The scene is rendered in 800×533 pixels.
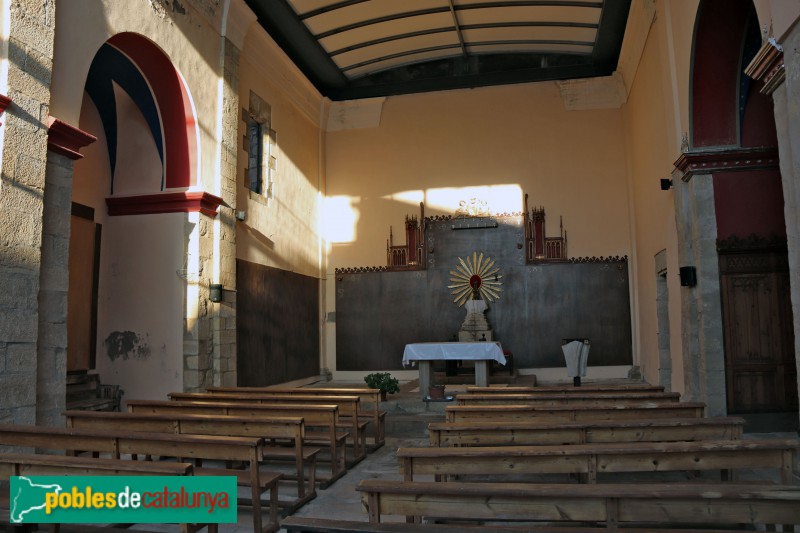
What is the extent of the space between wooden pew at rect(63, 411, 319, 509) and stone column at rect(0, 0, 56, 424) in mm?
581

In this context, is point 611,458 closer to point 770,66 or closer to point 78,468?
point 78,468

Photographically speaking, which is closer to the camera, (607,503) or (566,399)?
(607,503)

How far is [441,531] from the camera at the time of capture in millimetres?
2268

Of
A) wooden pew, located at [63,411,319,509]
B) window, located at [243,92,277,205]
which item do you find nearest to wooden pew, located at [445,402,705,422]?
wooden pew, located at [63,411,319,509]

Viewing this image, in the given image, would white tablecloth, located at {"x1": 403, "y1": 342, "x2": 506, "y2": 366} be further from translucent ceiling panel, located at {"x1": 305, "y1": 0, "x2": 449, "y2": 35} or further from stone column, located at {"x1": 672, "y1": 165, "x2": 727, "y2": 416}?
translucent ceiling panel, located at {"x1": 305, "y1": 0, "x2": 449, "y2": 35}

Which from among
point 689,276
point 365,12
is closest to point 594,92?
point 365,12

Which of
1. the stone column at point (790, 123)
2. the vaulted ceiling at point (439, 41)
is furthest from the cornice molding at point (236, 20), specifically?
the stone column at point (790, 123)

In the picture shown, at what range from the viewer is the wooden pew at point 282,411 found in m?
5.45

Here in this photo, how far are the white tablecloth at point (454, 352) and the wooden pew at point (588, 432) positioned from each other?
4.35 m

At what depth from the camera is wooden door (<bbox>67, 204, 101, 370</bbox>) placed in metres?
7.98

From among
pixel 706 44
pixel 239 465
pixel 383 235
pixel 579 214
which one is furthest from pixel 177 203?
pixel 579 214

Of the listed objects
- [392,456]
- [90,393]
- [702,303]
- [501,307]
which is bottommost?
[392,456]

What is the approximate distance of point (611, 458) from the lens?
134 inches

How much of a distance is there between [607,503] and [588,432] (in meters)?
1.68
